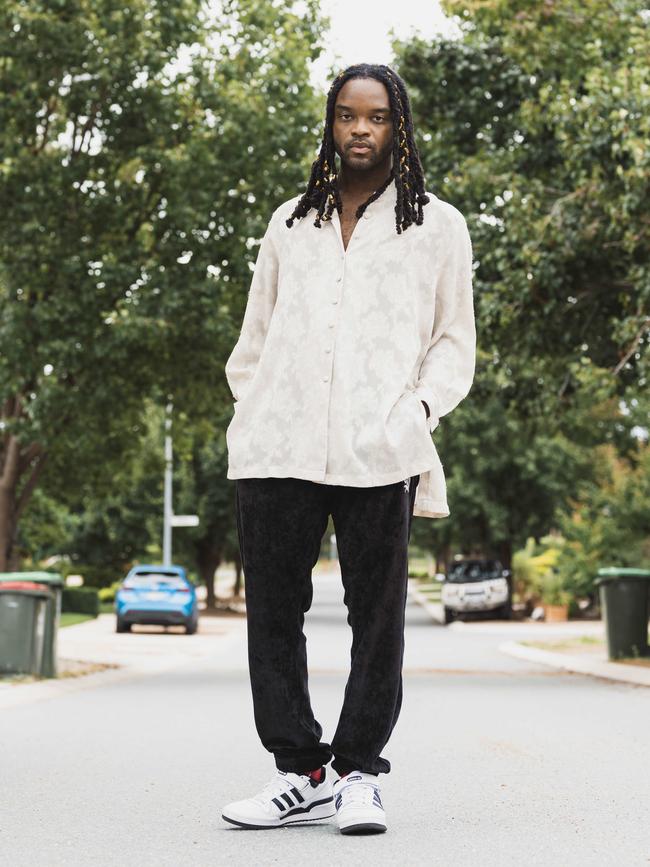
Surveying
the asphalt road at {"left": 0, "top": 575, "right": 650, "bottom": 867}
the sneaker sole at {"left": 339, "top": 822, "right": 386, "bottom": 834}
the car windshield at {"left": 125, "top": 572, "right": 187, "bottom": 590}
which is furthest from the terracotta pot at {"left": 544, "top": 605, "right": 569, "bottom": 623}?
the sneaker sole at {"left": 339, "top": 822, "right": 386, "bottom": 834}

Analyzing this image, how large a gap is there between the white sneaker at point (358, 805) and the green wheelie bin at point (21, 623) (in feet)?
27.8

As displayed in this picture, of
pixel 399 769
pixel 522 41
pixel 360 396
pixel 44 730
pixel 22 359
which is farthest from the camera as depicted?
pixel 22 359

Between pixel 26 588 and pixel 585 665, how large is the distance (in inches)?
265

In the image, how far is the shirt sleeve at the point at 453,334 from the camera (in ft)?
13.9

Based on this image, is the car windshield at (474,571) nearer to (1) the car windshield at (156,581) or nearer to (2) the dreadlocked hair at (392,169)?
(1) the car windshield at (156,581)

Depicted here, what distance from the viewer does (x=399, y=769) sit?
598 centimetres

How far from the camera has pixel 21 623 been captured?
12.4 meters

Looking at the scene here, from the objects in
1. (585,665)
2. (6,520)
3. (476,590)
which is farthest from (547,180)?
(476,590)

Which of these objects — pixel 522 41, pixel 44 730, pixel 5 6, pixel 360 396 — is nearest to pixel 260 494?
pixel 360 396

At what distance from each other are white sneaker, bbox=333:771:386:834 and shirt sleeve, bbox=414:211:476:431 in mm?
1049

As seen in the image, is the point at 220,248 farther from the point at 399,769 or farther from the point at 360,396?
the point at 360,396

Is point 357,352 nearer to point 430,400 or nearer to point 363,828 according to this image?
point 430,400

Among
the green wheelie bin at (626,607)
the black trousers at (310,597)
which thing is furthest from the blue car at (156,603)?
the black trousers at (310,597)

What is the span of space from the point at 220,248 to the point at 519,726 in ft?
29.0
